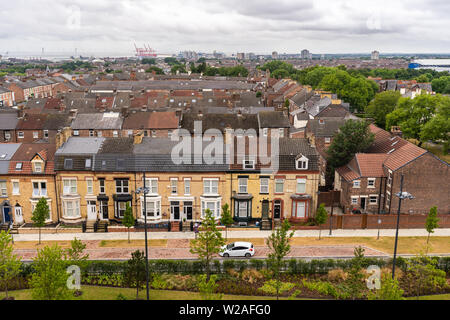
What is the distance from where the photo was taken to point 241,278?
31453 millimetres

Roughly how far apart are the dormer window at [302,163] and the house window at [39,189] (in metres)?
26.9

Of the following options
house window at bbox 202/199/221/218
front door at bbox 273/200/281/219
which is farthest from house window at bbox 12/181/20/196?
front door at bbox 273/200/281/219

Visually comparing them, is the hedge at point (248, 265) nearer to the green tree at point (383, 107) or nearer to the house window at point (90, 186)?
the house window at point (90, 186)

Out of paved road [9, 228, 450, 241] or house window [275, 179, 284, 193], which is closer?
paved road [9, 228, 450, 241]

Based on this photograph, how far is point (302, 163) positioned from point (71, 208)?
25.1 meters

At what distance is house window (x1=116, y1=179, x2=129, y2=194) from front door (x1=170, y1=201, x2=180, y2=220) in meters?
5.06

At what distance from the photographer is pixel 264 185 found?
Answer: 141 ft

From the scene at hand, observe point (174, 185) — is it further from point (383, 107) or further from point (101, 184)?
point (383, 107)

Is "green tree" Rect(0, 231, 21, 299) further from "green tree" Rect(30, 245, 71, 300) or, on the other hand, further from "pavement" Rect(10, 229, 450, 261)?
"pavement" Rect(10, 229, 450, 261)

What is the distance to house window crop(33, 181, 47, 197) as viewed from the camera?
42844 mm

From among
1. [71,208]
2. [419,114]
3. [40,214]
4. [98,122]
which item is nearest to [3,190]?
[71,208]

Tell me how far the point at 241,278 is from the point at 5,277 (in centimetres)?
1678
